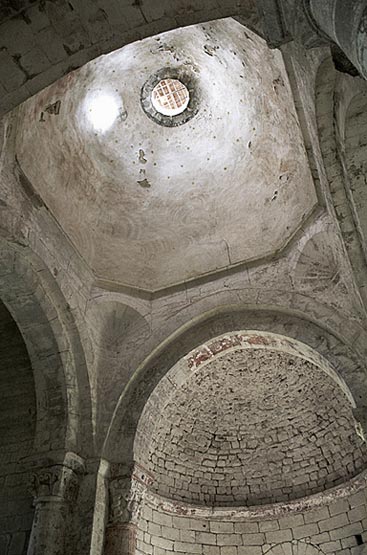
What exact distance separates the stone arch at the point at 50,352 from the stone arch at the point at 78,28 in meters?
2.96

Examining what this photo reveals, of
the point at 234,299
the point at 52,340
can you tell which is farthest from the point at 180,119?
the point at 52,340

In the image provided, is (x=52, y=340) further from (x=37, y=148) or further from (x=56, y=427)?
(x=37, y=148)

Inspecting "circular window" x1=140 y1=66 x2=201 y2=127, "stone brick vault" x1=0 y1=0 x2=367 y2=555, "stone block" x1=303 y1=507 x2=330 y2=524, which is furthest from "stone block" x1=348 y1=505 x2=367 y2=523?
"circular window" x1=140 y1=66 x2=201 y2=127

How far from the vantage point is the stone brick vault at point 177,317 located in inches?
254

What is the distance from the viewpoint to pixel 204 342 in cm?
734

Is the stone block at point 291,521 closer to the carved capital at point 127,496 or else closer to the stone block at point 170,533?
the stone block at point 170,533

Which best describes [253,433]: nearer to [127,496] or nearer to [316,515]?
[316,515]

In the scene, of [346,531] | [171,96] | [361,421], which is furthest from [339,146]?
[346,531]

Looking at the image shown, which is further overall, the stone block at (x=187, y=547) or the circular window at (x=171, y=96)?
the stone block at (x=187, y=547)

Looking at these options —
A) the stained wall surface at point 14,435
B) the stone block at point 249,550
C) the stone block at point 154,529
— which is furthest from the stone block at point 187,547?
the stained wall surface at point 14,435

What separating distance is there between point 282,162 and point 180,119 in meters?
1.76

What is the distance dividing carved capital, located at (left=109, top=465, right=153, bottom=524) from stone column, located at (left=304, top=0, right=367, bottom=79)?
5.65m

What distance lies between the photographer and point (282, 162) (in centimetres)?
753

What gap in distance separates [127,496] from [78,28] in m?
5.17
